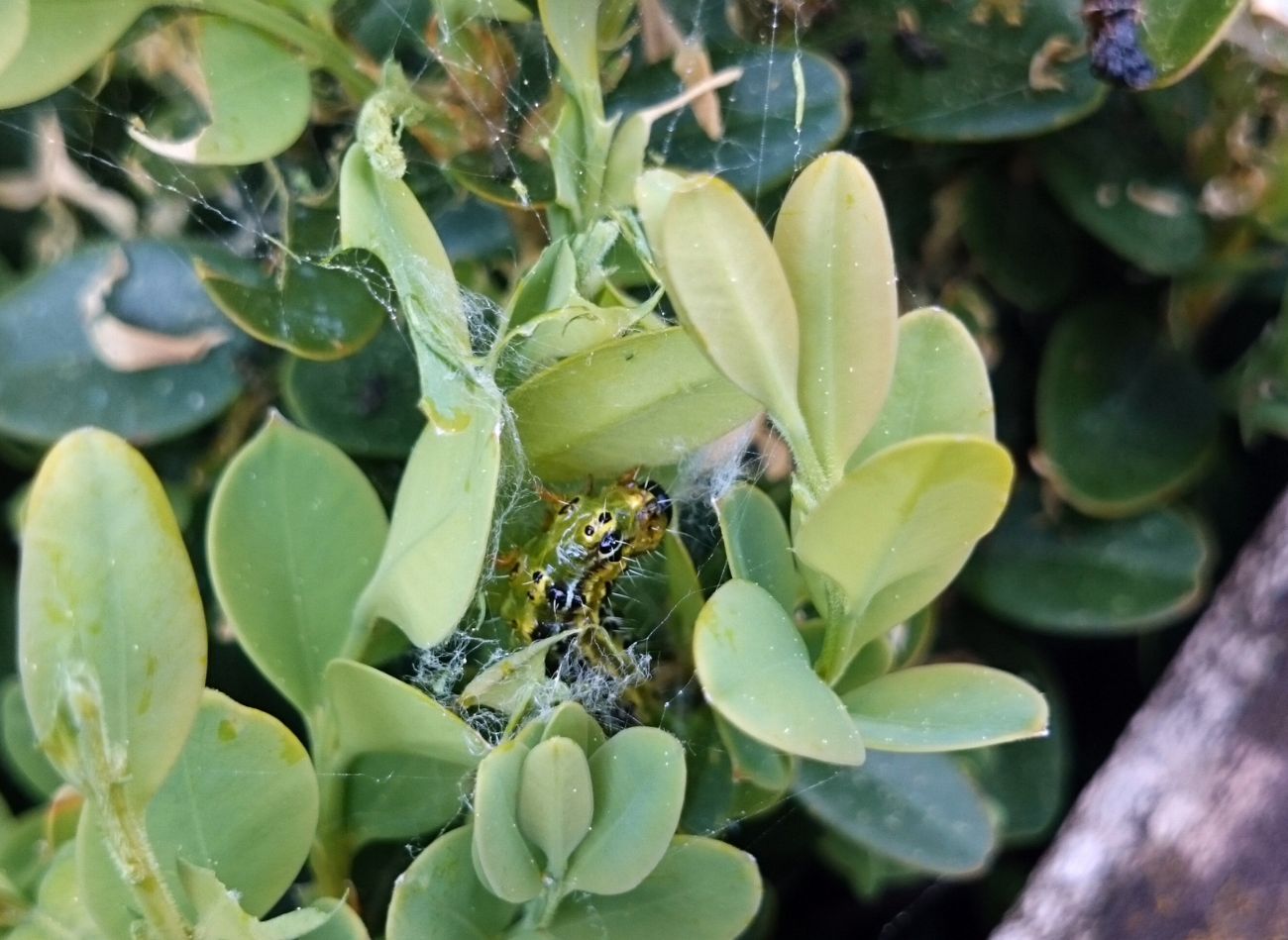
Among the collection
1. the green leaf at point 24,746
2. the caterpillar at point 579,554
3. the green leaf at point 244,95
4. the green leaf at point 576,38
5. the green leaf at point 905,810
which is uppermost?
the green leaf at point 576,38

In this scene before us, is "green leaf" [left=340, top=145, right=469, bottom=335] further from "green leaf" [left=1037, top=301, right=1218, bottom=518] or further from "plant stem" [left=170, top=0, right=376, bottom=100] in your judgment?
"green leaf" [left=1037, top=301, right=1218, bottom=518]

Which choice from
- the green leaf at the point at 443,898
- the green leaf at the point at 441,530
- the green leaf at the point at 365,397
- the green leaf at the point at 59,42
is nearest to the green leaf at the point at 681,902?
the green leaf at the point at 443,898

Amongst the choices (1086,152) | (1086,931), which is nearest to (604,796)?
(1086,931)

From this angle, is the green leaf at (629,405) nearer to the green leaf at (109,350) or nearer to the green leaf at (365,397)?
the green leaf at (365,397)

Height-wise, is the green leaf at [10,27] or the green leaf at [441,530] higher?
the green leaf at [10,27]

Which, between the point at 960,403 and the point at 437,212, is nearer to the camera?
the point at 960,403

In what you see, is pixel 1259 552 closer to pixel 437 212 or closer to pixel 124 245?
pixel 437 212
